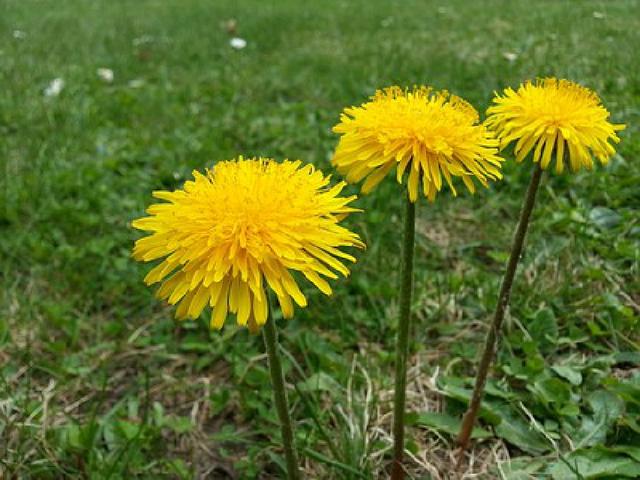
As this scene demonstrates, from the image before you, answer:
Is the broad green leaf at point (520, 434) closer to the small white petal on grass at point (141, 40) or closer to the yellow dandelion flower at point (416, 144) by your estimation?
the yellow dandelion flower at point (416, 144)

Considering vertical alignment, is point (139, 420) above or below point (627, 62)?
below

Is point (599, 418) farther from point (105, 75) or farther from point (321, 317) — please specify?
point (105, 75)

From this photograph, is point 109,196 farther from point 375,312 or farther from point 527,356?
Result: point 527,356

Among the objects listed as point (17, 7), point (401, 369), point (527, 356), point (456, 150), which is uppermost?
point (456, 150)

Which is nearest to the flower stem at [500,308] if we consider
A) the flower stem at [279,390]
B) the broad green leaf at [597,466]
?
the broad green leaf at [597,466]

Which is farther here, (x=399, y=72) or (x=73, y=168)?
(x=399, y=72)

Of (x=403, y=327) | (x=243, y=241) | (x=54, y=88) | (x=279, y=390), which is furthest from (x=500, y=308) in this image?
(x=54, y=88)

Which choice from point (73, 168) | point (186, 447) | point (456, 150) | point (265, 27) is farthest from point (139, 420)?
point (265, 27)
